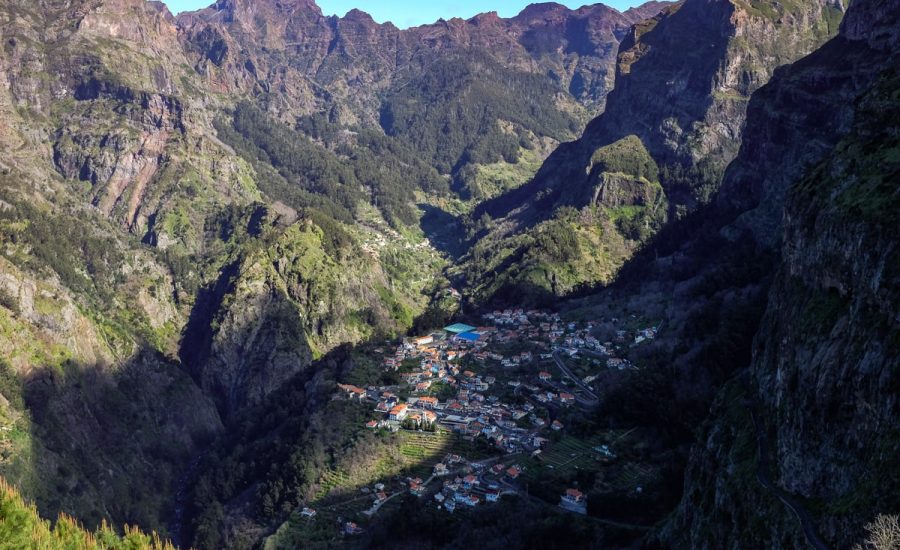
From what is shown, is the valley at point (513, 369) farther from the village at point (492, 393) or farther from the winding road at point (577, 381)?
the winding road at point (577, 381)

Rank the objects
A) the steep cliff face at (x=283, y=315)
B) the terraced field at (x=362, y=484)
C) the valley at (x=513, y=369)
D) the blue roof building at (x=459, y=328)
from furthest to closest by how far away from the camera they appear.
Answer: the steep cliff face at (x=283, y=315), the blue roof building at (x=459, y=328), the terraced field at (x=362, y=484), the valley at (x=513, y=369)

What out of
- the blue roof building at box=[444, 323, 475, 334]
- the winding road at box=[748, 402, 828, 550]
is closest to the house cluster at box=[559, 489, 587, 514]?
the winding road at box=[748, 402, 828, 550]

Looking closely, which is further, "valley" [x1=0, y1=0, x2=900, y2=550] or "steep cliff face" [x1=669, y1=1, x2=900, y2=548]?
"valley" [x1=0, y1=0, x2=900, y2=550]

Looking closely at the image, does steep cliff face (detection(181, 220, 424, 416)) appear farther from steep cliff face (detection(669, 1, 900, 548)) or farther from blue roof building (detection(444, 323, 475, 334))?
steep cliff face (detection(669, 1, 900, 548))

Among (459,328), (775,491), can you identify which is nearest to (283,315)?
(459,328)

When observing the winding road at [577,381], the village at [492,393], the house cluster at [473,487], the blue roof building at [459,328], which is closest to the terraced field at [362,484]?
the village at [492,393]

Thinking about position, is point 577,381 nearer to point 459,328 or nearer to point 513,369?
point 513,369
